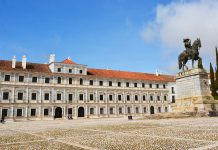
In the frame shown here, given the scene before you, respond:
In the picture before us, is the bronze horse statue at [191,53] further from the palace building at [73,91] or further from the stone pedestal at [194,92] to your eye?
the palace building at [73,91]

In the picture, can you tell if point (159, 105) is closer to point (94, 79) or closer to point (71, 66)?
point (94, 79)

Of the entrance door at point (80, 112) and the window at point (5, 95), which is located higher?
the window at point (5, 95)

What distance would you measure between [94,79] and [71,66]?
21.1 feet

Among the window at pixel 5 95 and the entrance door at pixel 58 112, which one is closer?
the window at pixel 5 95

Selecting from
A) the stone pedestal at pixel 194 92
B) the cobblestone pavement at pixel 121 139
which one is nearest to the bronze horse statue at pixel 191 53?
the stone pedestal at pixel 194 92

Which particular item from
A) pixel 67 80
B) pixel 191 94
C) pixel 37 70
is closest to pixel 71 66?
pixel 67 80

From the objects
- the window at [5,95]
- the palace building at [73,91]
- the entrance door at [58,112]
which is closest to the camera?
the window at [5,95]

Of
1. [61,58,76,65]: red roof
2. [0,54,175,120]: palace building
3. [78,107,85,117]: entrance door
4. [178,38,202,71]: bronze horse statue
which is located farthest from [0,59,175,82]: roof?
[178,38,202,71]: bronze horse statue

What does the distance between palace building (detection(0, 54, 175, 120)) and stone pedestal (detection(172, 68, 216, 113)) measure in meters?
27.1

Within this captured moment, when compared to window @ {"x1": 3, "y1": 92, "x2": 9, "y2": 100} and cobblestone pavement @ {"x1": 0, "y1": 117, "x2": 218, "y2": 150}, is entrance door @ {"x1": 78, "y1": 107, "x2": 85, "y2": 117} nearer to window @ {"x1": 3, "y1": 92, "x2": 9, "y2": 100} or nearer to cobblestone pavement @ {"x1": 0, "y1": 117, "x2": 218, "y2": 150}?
window @ {"x1": 3, "y1": 92, "x2": 9, "y2": 100}

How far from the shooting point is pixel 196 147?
6.96m

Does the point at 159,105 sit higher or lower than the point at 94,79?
lower

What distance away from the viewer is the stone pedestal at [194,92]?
24312 mm

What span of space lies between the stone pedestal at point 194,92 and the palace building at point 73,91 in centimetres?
2707
